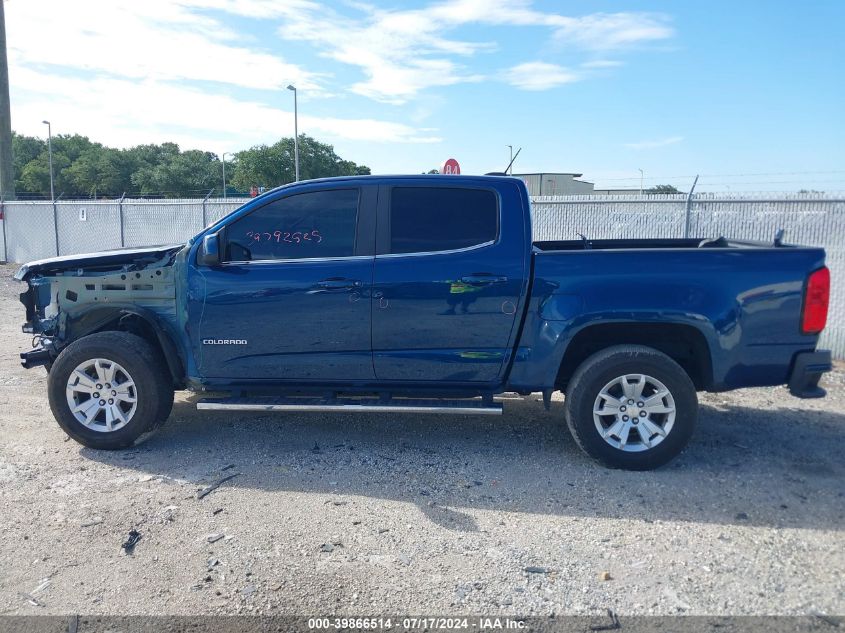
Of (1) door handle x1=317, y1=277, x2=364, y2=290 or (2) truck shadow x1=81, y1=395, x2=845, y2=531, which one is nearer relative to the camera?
(2) truck shadow x1=81, y1=395, x2=845, y2=531

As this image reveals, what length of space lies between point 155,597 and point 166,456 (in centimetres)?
192

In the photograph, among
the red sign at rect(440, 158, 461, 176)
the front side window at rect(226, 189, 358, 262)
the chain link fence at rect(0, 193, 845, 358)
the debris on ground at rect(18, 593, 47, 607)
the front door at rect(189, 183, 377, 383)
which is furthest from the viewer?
the red sign at rect(440, 158, 461, 176)

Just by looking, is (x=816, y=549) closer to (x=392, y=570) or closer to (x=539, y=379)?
(x=539, y=379)

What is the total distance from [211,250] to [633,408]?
3.18m

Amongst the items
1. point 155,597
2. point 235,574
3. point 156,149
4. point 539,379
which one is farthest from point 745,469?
point 156,149

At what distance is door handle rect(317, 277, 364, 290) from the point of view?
4.87 m

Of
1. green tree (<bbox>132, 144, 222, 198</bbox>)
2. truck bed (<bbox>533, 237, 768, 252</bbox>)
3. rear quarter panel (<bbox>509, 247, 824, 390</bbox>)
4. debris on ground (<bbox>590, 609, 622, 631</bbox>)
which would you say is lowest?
debris on ground (<bbox>590, 609, 622, 631</bbox>)

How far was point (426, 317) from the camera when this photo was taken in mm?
4863

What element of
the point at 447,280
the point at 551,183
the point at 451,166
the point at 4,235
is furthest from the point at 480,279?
the point at 4,235

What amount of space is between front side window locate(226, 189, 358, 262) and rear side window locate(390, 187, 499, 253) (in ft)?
1.11

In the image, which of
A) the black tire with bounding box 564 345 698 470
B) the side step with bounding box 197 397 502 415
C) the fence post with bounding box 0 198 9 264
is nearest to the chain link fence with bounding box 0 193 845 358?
the black tire with bounding box 564 345 698 470

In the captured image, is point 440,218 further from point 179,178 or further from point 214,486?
point 179,178

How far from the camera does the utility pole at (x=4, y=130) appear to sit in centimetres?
2083

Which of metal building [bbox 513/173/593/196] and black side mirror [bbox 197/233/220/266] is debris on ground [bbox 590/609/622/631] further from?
metal building [bbox 513/173/593/196]
